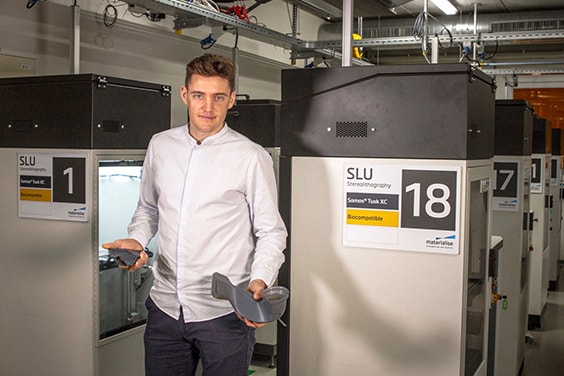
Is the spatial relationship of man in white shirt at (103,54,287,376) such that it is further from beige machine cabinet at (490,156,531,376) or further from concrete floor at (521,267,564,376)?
concrete floor at (521,267,564,376)

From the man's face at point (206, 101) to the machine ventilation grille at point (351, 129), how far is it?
0.40m

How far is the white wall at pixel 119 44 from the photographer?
3789 millimetres

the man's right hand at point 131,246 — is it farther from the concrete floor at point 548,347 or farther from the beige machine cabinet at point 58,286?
the concrete floor at point 548,347

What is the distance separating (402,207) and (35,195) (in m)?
1.75

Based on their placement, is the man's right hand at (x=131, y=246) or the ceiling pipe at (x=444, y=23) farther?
the ceiling pipe at (x=444, y=23)

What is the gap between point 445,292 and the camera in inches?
80.7

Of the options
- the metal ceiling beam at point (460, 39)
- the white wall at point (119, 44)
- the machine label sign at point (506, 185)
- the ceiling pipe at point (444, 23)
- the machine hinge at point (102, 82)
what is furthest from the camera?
the ceiling pipe at point (444, 23)

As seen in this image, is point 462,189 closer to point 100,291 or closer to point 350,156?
point 350,156

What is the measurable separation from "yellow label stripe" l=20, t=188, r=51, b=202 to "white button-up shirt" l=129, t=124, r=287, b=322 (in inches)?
41.5

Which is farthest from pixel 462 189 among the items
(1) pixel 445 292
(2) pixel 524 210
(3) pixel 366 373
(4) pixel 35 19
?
(4) pixel 35 19

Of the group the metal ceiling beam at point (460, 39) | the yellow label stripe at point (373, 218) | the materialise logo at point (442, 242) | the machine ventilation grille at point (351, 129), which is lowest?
the materialise logo at point (442, 242)

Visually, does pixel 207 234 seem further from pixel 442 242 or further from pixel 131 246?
pixel 442 242

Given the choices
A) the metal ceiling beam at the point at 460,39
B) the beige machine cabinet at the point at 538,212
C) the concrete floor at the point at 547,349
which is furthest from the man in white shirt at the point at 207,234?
the beige machine cabinet at the point at 538,212

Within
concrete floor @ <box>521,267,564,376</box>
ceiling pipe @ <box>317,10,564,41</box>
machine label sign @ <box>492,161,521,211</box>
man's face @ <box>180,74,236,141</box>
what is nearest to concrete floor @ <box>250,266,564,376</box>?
concrete floor @ <box>521,267,564,376</box>
